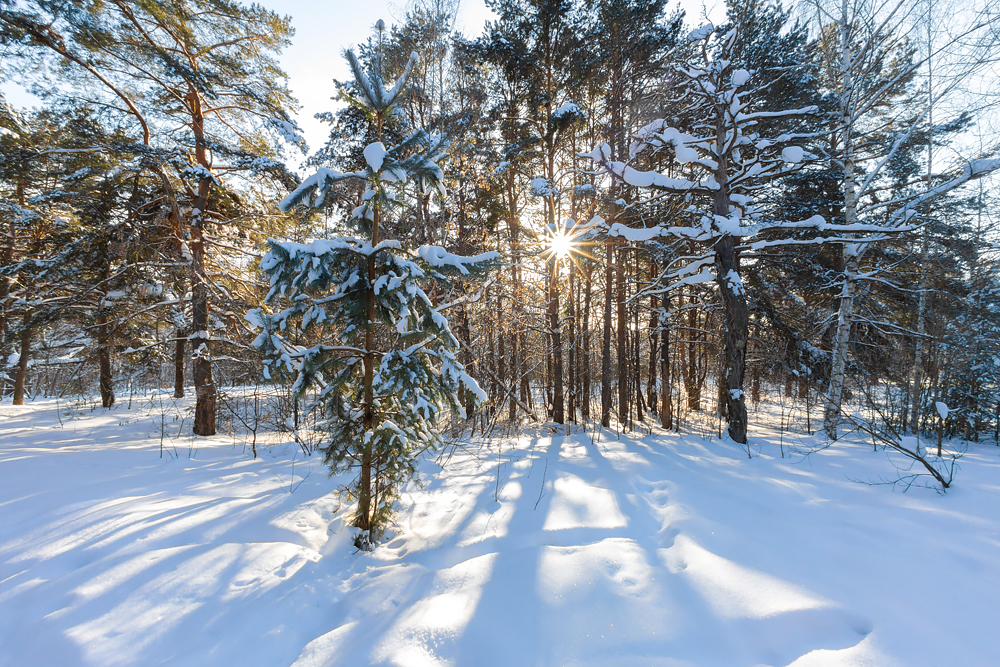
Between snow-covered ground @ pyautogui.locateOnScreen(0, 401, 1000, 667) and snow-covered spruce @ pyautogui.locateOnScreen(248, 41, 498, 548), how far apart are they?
84 centimetres

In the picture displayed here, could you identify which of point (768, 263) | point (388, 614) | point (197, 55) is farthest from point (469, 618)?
point (197, 55)

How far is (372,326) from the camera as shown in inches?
129

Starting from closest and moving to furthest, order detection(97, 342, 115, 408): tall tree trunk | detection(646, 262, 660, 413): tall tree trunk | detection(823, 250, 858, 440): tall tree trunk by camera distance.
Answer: detection(823, 250, 858, 440): tall tree trunk < detection(97, 342, 115, 408): tall tree trunk < detection(646, 262, 660, 413): tall tree trunk

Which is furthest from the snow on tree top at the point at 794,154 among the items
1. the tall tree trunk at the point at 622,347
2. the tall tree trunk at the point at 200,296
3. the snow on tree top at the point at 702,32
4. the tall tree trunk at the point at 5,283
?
the tall tree trunk at the point at 5,283

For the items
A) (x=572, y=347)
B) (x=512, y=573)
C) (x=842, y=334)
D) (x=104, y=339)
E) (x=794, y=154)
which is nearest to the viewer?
(x=512, y=573)

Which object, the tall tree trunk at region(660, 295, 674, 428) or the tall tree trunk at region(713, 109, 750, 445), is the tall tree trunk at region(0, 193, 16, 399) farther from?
the tall tree trunk at region(660, 295, 674, 428)

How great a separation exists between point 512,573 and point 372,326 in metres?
2.32

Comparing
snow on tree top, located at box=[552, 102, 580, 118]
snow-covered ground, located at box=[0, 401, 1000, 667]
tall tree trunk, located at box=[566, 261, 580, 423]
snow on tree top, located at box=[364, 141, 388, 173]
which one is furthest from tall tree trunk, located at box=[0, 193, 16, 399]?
tall tree trunk, located at box=[566, 261, 580, 423]

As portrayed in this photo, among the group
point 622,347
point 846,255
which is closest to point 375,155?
point 622,347

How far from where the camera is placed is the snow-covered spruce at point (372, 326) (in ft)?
9.76

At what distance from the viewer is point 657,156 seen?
402 inches

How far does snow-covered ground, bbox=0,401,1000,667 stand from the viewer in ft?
6.32

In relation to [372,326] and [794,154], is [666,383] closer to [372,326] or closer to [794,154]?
[794,154]

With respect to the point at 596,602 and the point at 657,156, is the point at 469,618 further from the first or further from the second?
the point at 657,156
